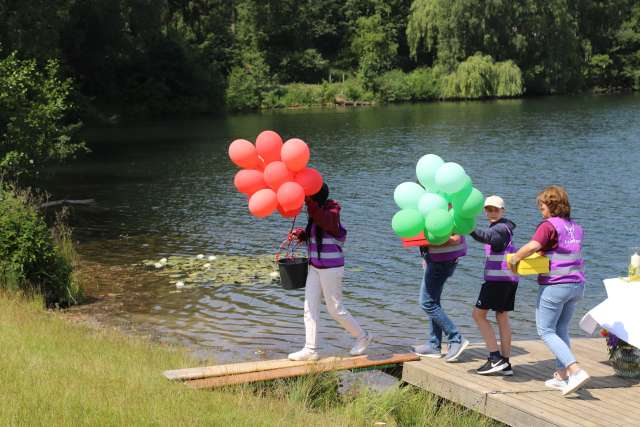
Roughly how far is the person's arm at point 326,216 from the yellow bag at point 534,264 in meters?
1.70

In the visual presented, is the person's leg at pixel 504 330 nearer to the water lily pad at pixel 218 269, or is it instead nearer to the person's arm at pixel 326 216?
the person's arm at pixel 326 216

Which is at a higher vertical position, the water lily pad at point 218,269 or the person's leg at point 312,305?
the person's leg at point 312,305

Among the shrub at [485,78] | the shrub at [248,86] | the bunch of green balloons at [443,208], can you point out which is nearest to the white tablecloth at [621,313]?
the bunch of green balloons at [443,208]

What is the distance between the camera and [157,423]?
20.2ft

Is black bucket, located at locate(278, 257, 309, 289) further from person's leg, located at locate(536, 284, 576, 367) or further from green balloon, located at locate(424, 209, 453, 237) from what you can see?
person's leg, located at locate(536, 284, 576, 367)

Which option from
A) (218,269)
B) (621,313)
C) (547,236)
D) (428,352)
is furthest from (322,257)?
(218,269)

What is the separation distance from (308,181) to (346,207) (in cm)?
1510

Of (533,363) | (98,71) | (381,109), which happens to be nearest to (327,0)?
(381,109)

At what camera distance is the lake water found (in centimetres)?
1270

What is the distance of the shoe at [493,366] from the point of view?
795 cm

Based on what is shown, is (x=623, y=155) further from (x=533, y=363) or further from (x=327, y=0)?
(x=327, y=0)

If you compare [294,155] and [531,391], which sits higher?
[294,155]

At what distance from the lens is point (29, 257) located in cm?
1239

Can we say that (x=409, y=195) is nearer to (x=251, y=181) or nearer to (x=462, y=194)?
(x=462, y=194)
